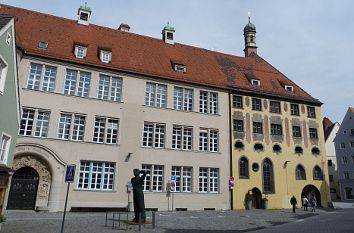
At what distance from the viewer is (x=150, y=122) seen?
2750cm

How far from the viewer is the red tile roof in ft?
88.6

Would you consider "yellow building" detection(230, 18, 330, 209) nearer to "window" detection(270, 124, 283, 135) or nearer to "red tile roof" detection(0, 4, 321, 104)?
"window" detection(270, 124, 283, 135)

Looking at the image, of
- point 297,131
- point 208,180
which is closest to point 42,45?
point 208,180

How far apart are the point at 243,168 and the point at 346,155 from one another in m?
36.9

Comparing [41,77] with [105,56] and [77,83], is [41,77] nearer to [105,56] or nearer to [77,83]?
[77,83]

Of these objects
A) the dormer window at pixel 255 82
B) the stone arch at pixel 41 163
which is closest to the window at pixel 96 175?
the stone arch at pixel 41 163

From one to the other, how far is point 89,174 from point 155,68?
37.4 feet

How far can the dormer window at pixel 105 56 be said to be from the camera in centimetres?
→ 2761

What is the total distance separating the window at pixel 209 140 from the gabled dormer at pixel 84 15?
1601cm

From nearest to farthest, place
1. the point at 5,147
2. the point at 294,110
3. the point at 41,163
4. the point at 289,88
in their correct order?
the point at 5,147 < the point at 41,163 < the point at 294,110 < the point at 289,88

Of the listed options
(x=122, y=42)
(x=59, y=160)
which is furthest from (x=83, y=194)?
(x=122, y=42)

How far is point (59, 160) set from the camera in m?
23.6

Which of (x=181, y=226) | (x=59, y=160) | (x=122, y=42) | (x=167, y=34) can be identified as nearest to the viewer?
(x=181, y=226)

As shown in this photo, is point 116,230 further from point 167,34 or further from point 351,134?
point 351,134
